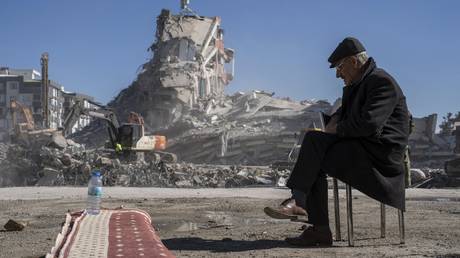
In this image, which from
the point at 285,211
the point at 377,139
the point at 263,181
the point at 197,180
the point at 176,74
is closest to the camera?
the point at 377,139

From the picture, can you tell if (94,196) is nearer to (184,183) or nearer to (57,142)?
(184,183)

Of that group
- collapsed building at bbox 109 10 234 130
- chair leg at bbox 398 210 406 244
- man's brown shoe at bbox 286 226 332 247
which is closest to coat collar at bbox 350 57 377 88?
chair leg at bbox 398 210 406 244

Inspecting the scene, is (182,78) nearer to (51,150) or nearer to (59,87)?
(51,150)

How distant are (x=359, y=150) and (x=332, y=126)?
0.36 m

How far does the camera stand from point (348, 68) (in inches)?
163

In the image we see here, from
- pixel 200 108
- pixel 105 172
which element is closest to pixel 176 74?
pixel 200 108

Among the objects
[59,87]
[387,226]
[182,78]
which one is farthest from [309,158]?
[59,87]

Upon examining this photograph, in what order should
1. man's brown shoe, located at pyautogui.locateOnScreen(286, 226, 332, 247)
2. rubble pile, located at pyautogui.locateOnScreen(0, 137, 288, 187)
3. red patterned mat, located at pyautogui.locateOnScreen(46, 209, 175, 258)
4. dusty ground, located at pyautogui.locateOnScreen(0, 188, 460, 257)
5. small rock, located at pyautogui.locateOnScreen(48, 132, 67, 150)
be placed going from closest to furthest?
red patterned mat, located at pyautogui.locateOnScreen(46, 209, 175, 258) < dusty ground, located at pyautogui.locateOnScreen(0, 188, 460, 257) < man's brown shoe, located at pyautogui.locateOnScreen(286, 226, 332, 247) < rubble pile, located at pyautogui.locateOnScreen(0, 137, 288, 187) < small rock, located at pyautogui.locateOnScreen(48, 132, 67, 150)

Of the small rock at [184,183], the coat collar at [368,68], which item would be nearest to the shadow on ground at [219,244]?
the coat collar at [368,68]

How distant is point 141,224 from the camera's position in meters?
3.95

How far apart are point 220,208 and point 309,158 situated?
3.14 m

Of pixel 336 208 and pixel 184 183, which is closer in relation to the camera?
pixel 336 208

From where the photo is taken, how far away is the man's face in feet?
13.6

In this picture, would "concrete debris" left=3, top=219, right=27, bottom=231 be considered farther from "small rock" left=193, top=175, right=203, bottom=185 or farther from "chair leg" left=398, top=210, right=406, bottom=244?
"small rock" left=193, top=175, right=203, bottom=185
